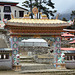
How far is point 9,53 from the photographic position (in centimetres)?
2011

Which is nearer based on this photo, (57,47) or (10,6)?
(57,47)

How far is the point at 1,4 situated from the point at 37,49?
2174 centimetres

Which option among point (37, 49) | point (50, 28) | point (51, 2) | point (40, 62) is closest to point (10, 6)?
point (51, 2)

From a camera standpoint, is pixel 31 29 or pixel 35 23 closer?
pixel 35 23

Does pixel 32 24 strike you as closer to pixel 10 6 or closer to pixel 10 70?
pixel 10 70

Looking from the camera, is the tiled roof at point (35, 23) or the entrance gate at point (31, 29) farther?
the entrance gate at point (31, 29)

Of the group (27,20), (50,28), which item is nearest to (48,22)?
(50,28)

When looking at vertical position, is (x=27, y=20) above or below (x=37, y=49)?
above

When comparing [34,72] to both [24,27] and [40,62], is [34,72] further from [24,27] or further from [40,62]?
[40,62]

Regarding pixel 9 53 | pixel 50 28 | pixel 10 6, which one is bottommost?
pixel 9 53

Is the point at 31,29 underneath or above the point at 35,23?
underneath

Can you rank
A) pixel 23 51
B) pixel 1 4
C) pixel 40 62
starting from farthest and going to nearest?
1. pixel 1 4
2. pixel 23 51
3. pixel 40 62

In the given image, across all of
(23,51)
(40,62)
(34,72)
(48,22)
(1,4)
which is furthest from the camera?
(1,4)

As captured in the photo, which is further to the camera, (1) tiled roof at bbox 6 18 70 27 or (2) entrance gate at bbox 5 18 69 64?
(2) entrance gate at bbox 5 18 69 64
